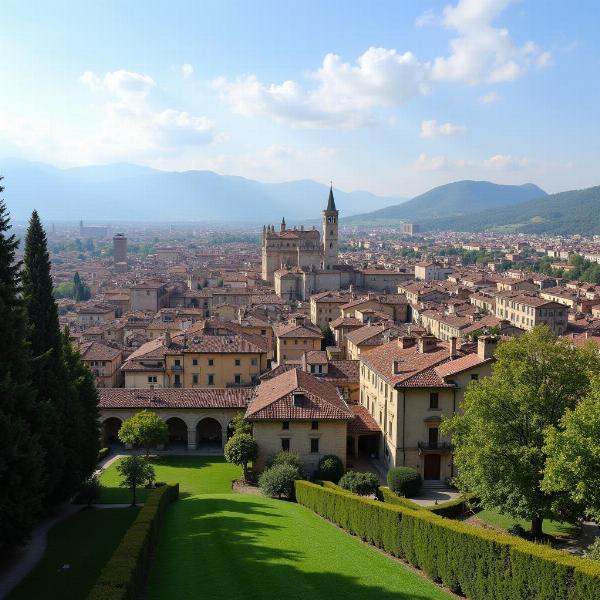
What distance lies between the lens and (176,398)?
53406mm

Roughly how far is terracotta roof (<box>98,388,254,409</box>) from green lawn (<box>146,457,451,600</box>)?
18.0 meters

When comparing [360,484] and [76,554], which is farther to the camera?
[360,484]

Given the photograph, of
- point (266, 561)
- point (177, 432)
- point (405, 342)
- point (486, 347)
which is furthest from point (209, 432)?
point (266, 561)

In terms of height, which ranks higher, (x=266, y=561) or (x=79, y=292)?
(x=266, y=561)

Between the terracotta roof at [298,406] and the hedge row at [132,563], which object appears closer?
the hedge row at [132,563]

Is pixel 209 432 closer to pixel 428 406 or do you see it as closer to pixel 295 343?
pixel 428 406

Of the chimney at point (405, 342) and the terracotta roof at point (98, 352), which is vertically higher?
the chimney at point (405, 342)

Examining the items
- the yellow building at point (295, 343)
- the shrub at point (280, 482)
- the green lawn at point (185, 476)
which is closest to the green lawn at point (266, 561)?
the shrub at point (280, 482)

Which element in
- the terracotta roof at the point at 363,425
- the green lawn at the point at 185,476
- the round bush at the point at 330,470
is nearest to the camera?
the green lawn at the point at 185,476

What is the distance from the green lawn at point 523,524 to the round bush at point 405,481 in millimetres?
4977

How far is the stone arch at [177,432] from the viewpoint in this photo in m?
54.8

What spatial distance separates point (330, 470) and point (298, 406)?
4608 mm

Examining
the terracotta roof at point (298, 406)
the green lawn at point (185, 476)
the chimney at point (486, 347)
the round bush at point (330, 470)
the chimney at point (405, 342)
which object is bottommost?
the green lawn at point (185, 476)

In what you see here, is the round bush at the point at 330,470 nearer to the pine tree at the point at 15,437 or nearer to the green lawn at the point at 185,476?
the green lawn at the point at 185,476
